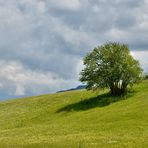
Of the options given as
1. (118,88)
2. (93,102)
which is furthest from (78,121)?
(118,88)

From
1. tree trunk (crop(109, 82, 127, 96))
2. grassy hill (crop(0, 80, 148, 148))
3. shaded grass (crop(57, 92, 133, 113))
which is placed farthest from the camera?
tree trunk (crop(109, 82, 127, 96))

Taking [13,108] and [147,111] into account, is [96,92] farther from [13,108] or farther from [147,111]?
[147,111]

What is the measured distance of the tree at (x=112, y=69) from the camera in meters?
97.3

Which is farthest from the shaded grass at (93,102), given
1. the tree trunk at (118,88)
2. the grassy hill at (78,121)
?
the tree trunk at (118,88)

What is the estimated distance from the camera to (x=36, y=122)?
87875mm

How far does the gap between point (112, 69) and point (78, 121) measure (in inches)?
884

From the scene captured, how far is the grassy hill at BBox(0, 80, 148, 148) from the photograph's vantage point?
49.3 m

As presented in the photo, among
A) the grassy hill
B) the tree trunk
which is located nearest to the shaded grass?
the grassy hill

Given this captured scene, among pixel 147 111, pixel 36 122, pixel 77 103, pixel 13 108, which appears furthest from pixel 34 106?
pixel 147 111

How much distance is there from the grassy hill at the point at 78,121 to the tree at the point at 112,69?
9.05ft

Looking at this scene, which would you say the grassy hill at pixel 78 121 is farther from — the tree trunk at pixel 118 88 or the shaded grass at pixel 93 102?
the tree trunk at pixel 118 88

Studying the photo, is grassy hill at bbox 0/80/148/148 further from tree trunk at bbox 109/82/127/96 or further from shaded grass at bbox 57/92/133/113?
tree trunk at bbox 109/82/127/96

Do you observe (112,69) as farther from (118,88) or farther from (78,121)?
(78,121)

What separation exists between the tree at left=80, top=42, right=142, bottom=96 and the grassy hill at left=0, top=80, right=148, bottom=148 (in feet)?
9.05
